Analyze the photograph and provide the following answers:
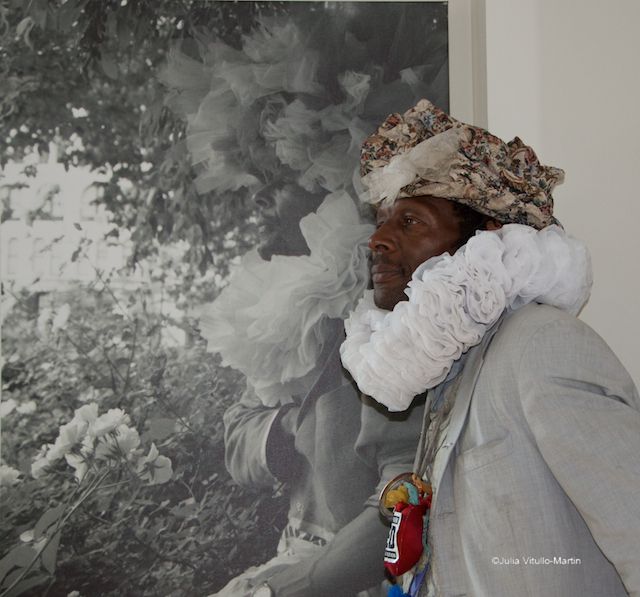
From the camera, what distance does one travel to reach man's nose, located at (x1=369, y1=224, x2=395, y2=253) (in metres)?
1.44

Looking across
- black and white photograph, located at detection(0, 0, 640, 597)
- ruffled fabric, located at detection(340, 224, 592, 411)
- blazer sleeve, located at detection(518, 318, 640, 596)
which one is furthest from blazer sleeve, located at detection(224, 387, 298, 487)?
blazer sleeve, located at detection(518, 318, 640, 596)

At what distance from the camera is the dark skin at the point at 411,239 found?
1422mm

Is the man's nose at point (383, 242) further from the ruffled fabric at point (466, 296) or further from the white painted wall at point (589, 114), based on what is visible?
the white painted wall at point (589, 114)

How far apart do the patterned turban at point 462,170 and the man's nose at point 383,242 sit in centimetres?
6

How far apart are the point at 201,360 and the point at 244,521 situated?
38 centimetres

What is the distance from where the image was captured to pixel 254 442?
6.07 ft

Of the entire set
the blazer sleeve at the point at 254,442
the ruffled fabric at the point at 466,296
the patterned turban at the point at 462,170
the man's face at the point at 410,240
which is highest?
the patterned turban at the point at 462,170

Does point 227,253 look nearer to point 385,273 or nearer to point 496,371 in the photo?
point 385,273

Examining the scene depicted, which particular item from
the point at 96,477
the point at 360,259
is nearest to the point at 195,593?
the point at 96,477

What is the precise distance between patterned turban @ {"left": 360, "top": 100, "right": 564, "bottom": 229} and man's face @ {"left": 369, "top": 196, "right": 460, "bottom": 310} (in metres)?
0.03

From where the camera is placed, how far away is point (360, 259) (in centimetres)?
192

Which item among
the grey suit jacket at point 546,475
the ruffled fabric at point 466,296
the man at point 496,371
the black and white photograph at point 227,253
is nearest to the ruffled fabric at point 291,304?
the black and white photograph at point 227,253

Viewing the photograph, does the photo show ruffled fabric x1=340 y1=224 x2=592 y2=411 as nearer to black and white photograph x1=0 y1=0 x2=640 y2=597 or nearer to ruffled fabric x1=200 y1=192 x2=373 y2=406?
black and white photograph x1=0 y1=0 x2=640 y2=597

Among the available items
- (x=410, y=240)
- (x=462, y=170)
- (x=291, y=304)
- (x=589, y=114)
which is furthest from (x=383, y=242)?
(x=589, y=114)
